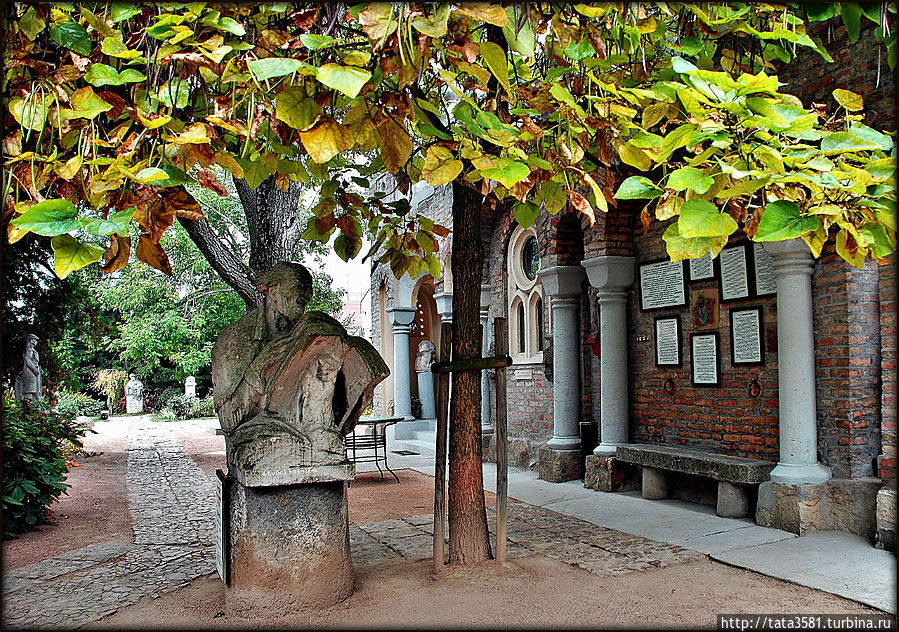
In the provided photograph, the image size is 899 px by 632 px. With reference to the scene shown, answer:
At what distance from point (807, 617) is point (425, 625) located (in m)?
2.12

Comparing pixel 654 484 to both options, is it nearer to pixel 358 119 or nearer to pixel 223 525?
pixel 223 525

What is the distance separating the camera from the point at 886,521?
5207 millimetres

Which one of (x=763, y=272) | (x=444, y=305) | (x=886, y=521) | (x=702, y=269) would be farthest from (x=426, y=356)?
(x=886, y=521)

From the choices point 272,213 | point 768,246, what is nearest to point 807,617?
point 768,246

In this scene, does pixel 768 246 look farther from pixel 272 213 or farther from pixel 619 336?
pixel 272 213

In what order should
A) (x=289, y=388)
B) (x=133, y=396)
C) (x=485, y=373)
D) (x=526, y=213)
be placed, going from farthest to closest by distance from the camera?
(x=133, y=396) → (x=485, y=373) → (x=289, y=388) → (x=526, y=213)

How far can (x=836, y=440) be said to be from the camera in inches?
233

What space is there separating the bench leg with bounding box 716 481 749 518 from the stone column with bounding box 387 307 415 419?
8284mm

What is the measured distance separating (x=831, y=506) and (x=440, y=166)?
16.2ft

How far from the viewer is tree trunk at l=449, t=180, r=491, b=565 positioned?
4.89 meters

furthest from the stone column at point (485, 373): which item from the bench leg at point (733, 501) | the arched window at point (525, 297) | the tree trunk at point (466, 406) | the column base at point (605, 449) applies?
the tree trunk at point (466, 406)

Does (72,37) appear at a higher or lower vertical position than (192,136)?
higher

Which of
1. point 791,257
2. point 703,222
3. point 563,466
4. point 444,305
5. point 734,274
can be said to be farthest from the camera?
point 444,305

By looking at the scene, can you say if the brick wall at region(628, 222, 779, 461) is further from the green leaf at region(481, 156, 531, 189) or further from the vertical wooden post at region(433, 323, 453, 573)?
the green leaf at region(481, 156, 531, 189)
